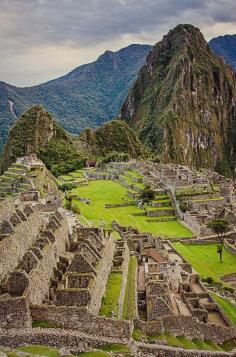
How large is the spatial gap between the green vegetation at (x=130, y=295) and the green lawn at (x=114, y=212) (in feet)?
66.2

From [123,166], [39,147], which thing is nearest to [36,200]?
[123,166]

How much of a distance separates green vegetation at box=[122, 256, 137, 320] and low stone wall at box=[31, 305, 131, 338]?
2.47 meters

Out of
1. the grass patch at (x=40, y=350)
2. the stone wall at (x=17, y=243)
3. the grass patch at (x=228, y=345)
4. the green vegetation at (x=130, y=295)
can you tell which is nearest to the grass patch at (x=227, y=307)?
the grass patch at (x=228, y=345)

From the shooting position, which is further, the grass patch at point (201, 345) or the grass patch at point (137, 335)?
the grass patch at point (201, 345)

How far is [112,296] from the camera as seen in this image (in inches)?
969

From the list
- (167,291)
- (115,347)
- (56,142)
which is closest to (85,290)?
(115,347)

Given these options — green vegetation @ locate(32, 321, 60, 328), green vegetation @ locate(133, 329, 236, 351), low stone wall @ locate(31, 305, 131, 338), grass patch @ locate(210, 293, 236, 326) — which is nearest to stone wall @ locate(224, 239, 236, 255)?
grass patch @ locate(210, 293, 236, 326)

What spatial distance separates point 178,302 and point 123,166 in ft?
239

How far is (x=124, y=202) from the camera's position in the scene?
70375mm

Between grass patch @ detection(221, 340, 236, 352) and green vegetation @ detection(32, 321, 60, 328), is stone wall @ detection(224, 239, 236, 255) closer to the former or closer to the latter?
grass patch @ detection(221, 340, 236, 352)

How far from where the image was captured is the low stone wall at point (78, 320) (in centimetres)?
1972

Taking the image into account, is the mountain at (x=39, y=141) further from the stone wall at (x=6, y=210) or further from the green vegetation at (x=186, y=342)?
the green vegetation at (x=186, y=342)

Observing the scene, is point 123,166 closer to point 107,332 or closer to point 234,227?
point 234,227

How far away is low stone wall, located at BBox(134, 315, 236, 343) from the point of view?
77.8ft
